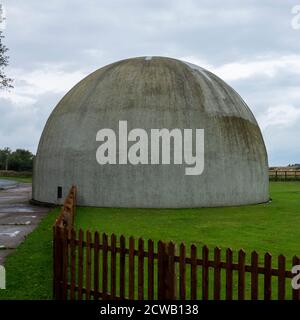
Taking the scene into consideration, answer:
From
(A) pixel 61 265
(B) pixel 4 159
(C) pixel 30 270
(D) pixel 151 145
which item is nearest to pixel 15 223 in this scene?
(C) pixel 30 270

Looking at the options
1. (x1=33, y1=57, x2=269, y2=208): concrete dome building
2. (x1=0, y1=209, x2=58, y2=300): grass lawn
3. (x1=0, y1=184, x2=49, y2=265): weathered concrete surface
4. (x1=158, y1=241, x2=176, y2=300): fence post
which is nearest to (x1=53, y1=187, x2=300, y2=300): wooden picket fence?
(x1=158, y1=241, x2=176, y2=300): fence post

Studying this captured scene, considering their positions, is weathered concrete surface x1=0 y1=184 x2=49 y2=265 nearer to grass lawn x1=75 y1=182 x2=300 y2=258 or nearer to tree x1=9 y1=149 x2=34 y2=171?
grass lawn x1=75 y1=182 x2=300 y2=258

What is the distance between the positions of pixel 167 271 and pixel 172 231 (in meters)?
8.17

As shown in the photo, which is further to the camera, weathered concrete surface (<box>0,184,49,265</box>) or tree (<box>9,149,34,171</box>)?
tree (<box>9,149,34,171</box>)

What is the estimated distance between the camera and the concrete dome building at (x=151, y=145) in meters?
21.6

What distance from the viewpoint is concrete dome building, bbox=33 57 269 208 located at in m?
21.6

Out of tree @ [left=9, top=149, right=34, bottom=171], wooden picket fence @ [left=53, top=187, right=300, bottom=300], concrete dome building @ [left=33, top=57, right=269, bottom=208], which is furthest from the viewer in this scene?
tree @ [left=9, top=149, right=34, bottom=171]

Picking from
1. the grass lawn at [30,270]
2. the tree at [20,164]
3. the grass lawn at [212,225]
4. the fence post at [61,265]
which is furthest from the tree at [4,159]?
the fence post at [61,265]

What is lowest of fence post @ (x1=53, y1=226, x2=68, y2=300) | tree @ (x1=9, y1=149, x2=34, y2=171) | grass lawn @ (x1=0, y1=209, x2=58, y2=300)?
grass lawn @ (x1=0, y1=209, x2=58, y2=300)

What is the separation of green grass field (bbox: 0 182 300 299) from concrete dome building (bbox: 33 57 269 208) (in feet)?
3.98
